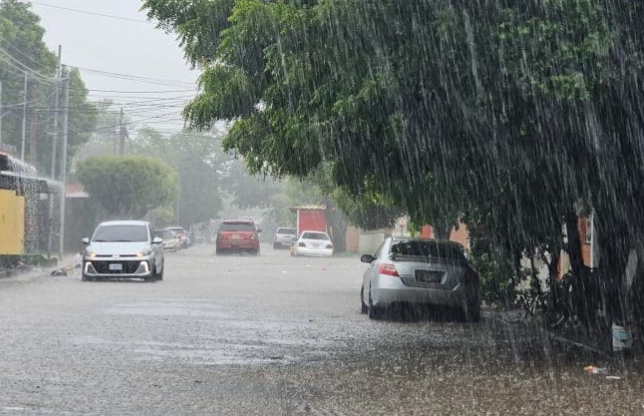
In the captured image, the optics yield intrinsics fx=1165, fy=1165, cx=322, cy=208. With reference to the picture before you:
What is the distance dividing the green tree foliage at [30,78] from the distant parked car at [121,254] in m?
29.0

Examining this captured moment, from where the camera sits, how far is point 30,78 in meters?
62.2

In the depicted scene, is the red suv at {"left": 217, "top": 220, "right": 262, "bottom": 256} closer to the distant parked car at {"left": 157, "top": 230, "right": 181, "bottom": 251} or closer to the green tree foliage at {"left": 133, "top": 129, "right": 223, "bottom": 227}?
the distant parked car at {"left": 157, "top": 230, "right": 181, "bottom": 251}

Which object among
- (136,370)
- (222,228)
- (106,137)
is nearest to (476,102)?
(136,370)

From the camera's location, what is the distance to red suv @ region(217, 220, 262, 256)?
58344 millimetres

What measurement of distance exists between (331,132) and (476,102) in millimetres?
1657

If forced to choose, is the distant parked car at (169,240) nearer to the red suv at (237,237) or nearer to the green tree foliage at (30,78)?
the red suv at (237,237)

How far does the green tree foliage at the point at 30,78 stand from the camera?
6206cm

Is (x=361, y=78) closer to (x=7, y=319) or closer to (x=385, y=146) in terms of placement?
(x=385, y=146)

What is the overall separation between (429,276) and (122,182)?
171 feet

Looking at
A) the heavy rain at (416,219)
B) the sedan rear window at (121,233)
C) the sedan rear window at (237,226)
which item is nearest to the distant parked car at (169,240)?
the sedan rear window at (237,226)

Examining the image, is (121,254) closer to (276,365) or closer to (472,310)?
(472,310)

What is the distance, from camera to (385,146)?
13625mm

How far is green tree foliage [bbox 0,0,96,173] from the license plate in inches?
1678

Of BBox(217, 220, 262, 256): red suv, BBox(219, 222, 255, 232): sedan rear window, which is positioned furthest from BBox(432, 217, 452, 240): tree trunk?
BBox(219, 222, 255, 232): sedan rear window
